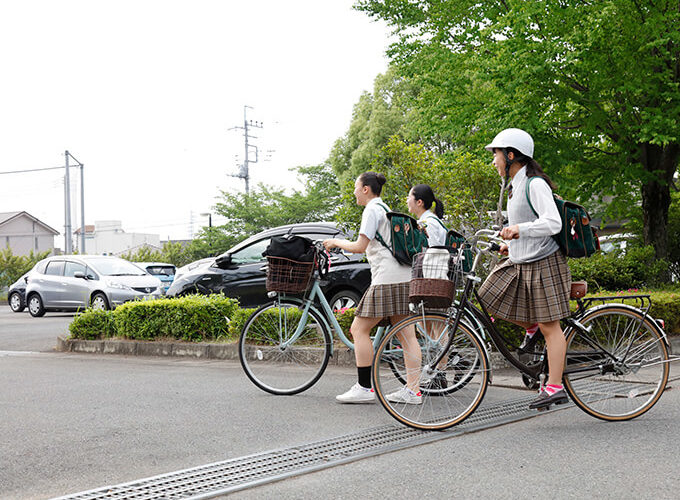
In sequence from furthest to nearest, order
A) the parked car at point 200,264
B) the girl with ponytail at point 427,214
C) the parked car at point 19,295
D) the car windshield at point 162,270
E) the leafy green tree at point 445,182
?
the car windshield at point 162,270 → the parked car at point 19,295 → the parked car at point 200,264 → the leafy green tree at point 445,182 → the girl with ponytail at point 427,214

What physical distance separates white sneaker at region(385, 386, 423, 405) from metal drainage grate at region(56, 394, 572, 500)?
0.19 m

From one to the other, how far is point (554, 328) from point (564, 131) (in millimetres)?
10471

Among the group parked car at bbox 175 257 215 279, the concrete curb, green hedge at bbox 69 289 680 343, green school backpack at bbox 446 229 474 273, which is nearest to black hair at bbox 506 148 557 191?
green school backpack at bbox 446 229 474 273

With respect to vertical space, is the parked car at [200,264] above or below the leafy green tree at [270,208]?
below

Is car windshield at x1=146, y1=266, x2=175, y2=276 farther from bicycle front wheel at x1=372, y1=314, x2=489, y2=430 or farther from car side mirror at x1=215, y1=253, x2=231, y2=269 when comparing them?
bicycle front wheel at x1=372, y1=314, x2=489, y2=430

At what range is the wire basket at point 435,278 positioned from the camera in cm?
473

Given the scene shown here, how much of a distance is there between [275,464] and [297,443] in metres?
0.51

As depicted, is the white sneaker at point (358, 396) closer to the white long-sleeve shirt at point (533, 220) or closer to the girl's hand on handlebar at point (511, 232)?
the white long-sleeve shirt at point (533, 220)

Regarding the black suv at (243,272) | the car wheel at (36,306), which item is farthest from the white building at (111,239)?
the black suv at (243,272)

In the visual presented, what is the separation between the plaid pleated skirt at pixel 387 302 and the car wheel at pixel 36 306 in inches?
656

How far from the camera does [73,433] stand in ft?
16.5

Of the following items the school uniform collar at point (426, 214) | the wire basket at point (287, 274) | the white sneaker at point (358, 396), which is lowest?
the white sneaker at point (358, 396)

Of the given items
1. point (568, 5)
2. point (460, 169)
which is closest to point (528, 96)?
point (568, 5)

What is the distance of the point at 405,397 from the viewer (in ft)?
16.1
